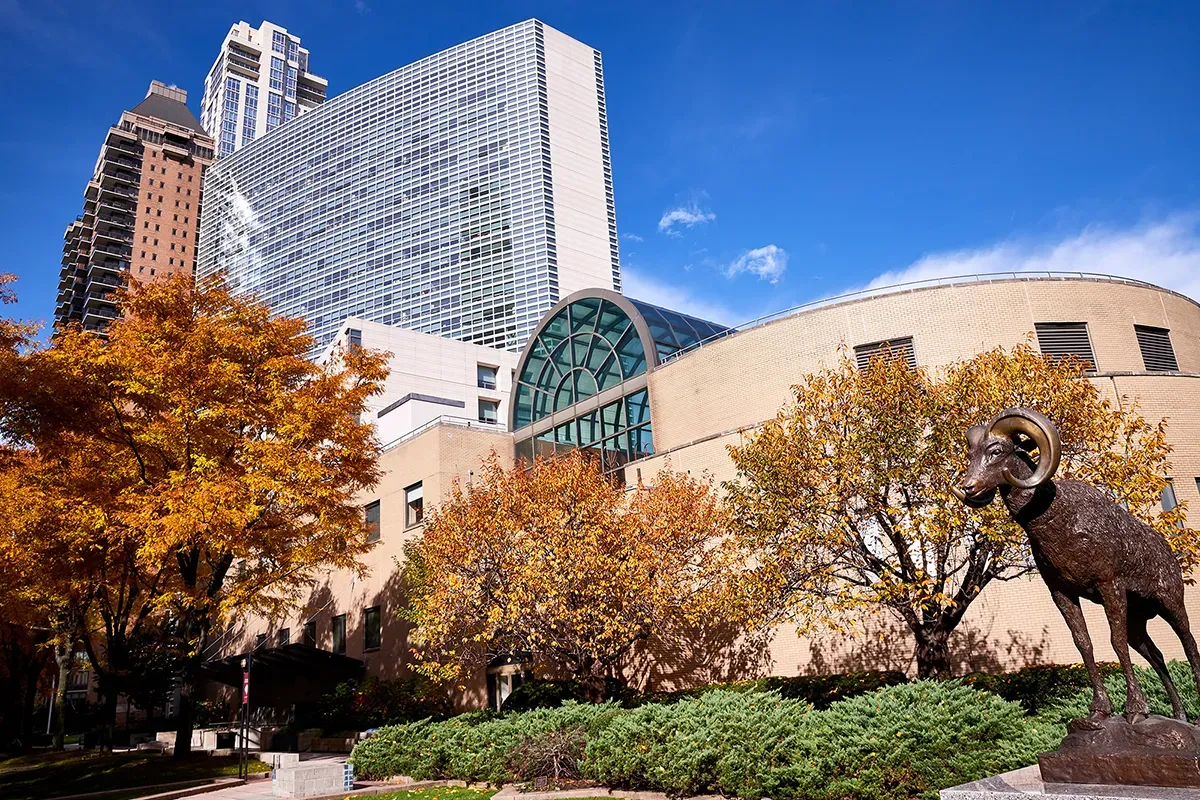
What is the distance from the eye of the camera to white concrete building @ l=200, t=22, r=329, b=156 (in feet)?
590

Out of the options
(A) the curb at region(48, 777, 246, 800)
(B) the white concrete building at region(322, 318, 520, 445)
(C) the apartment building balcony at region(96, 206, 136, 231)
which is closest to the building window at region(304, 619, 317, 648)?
(B) the white concrete building at region(322, 318, 520, 445)

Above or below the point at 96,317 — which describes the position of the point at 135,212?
above

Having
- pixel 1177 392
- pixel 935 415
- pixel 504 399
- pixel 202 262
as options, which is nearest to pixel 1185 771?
pixel 935 415

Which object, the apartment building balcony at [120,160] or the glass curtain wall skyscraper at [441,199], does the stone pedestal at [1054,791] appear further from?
the apartment building balcony at [120,160]

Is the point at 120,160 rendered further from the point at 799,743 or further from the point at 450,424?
the point at 799,743

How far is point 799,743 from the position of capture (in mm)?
12234

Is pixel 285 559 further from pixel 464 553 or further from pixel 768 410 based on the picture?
pixel 768 410

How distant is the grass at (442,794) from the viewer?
15645 mm

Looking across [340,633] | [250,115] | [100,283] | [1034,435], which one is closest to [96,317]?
[100,283]

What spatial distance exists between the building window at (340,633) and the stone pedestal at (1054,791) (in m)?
34.5

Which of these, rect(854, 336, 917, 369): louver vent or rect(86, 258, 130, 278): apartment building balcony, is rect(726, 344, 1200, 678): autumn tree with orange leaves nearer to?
rect(854, 336, 917, 369): louver vent

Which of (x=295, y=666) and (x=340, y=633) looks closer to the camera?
(x=295, y=666)

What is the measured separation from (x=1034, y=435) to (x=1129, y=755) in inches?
102

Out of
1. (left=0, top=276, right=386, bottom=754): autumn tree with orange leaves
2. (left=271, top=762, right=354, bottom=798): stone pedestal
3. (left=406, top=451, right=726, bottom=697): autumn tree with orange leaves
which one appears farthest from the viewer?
(left=406, top=451, right=726, bottom=697): autumn tree with orange leaves
